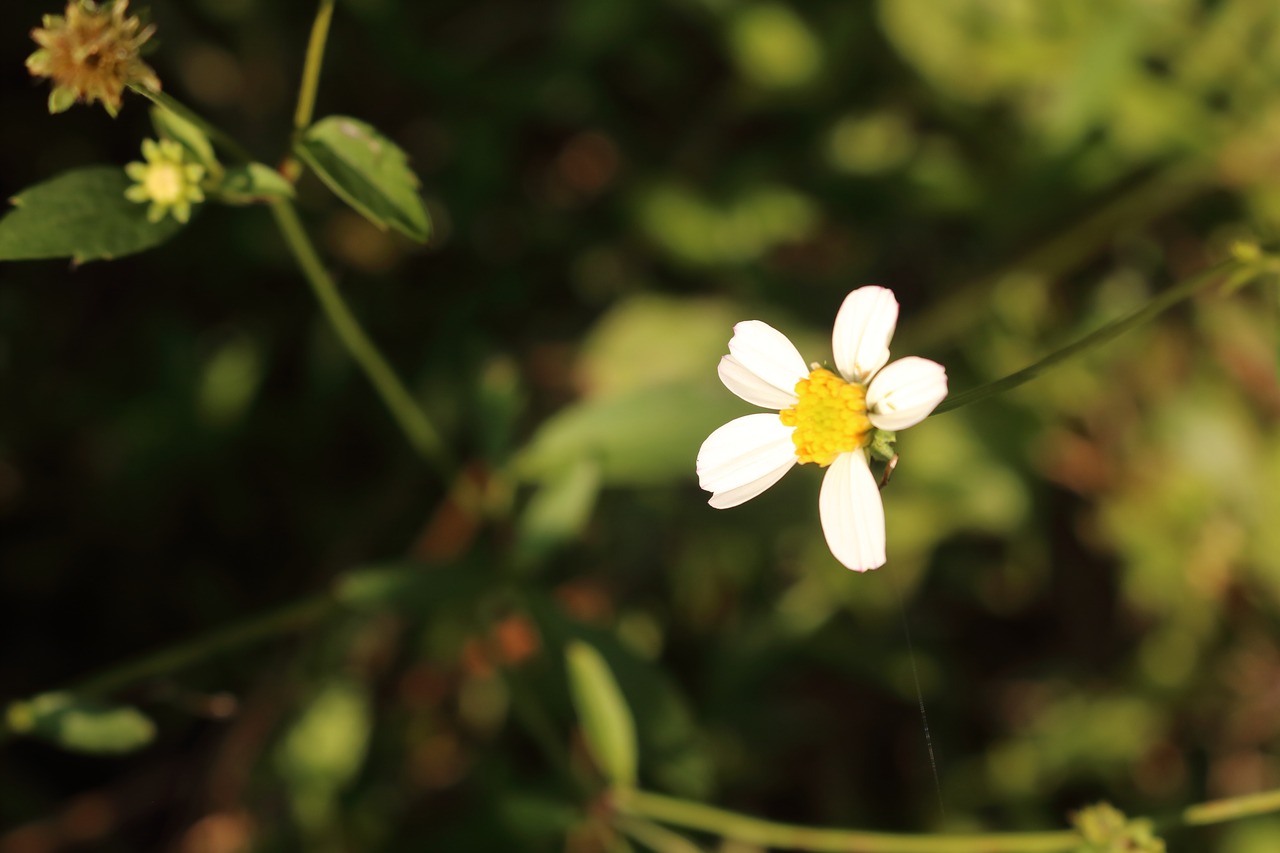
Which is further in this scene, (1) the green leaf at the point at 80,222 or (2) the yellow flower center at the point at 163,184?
(2) the yellow flower center at the point at 163,184

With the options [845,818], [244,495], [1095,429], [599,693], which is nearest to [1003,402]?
[1095,429]

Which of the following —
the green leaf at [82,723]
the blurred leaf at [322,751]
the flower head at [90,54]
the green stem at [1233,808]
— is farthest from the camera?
the blurred leaf at [322,751]

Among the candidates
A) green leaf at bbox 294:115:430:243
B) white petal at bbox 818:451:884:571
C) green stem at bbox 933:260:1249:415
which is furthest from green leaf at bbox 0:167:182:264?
A: green stem at bbox 933:260:1249:415

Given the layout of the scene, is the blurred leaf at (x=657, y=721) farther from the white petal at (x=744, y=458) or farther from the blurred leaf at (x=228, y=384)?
the blurred leaf at (x=228, y=384)

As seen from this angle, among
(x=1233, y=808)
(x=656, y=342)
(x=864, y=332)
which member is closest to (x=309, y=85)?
(x=864, y=332)

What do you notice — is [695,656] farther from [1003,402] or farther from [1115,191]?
[1115,191]

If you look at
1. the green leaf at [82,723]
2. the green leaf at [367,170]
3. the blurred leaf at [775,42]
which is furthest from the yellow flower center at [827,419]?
the blurred leaf at [775,42]

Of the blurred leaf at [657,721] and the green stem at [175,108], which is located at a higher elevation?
the green stem at [175,108]

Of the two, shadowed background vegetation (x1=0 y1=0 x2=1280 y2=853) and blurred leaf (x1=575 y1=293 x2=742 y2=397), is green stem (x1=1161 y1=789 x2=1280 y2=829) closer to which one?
shadowed background vegetation (x1=0 y1=0 x2=1280 y2=853)
